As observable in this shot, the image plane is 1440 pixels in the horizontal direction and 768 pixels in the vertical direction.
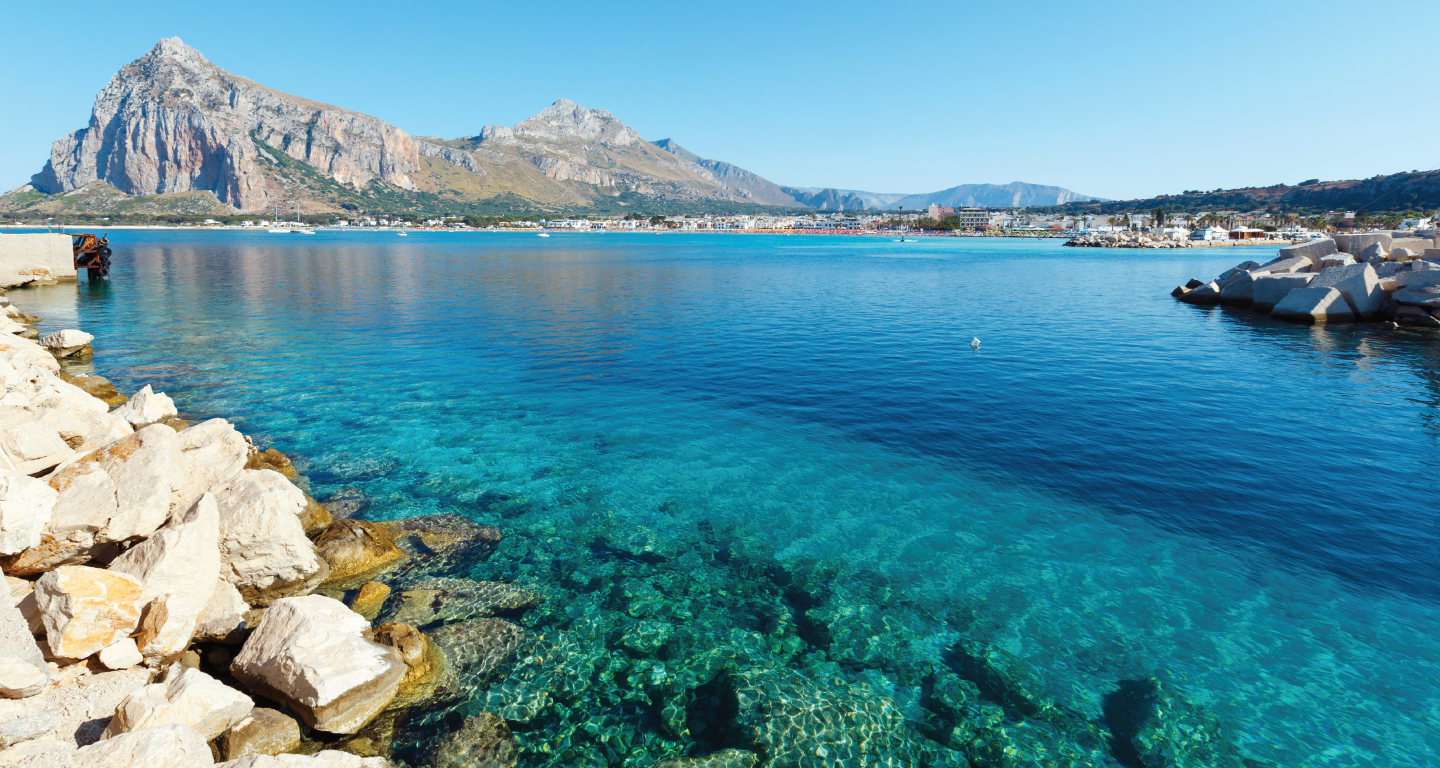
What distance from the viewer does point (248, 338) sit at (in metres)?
32.0

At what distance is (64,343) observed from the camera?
87.6 feet

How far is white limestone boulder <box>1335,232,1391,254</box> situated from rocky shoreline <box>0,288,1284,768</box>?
198 feet

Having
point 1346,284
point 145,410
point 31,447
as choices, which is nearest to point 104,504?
point 31,447

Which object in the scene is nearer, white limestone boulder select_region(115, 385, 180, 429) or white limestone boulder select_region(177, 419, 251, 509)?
white limestone boulder select_region(177, 419, 251, 509)

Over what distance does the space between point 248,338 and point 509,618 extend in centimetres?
3036

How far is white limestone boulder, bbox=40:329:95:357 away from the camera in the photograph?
87.2 feet

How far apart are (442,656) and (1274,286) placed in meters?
56.7

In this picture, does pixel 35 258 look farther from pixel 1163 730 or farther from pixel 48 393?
pixel 1163 730

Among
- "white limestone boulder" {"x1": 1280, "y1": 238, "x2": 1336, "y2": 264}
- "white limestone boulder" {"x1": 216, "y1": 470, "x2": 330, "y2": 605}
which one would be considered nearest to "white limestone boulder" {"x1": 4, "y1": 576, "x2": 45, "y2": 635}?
"white limestone boulder" {"x1": 216, "y1": 470, "x2": 330, "y2": 605}

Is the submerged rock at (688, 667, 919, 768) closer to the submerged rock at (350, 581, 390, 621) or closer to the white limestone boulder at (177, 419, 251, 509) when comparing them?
the submerged rock at (350, 581, 390, 621)

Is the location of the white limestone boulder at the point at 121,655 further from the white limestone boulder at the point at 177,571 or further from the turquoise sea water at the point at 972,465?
the turquoise sea water at the point at 972,465

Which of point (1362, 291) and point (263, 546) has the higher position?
point (1362, 291)

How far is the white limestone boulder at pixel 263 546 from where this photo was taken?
397 inches

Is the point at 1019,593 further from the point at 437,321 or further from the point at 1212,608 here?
the point at 437,321
